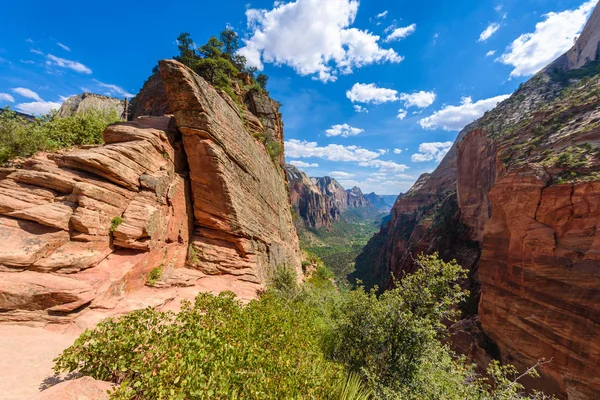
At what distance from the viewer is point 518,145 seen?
1107 inches

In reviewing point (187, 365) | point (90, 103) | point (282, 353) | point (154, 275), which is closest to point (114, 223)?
point (154, 275)

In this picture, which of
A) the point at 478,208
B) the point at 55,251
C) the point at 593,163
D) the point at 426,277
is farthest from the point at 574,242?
the point at 55,251

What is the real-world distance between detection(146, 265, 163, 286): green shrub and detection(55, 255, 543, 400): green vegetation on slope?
3.13 metres

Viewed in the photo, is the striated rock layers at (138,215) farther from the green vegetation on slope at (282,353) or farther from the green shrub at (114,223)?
the green vegetation on slope at (282,353)

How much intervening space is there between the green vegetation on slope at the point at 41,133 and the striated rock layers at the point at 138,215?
3925 millimetres

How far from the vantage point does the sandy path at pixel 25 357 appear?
4.41 m

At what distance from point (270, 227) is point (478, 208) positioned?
41.2 meters

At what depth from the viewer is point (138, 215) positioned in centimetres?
1163

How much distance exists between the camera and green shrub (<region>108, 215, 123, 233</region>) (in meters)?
10.6

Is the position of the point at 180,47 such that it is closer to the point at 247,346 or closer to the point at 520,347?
the point at 247,346

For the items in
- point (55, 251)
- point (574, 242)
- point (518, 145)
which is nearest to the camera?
point (55, 251)

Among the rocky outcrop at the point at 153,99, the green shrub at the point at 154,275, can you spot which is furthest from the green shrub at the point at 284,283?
the rocky outcrop at the point at 153,99

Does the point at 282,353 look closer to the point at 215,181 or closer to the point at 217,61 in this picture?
the point at 215,181

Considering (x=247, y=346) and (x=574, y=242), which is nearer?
(x=247, y=346)
